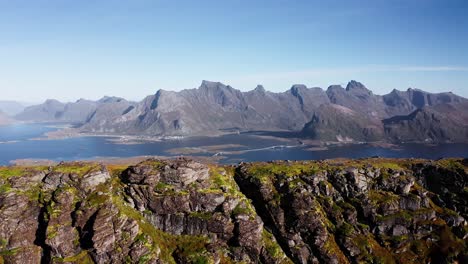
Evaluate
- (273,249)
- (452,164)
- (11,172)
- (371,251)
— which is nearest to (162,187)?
(273,249)

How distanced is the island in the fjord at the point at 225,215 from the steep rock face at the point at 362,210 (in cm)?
38

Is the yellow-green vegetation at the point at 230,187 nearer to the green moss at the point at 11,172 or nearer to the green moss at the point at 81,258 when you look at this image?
the green moss at the point at 81,258

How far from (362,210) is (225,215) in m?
53.2

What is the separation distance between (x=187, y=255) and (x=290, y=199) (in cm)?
4397

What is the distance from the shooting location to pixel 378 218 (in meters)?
144

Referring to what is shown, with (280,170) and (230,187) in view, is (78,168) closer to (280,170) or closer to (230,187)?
(230,187)

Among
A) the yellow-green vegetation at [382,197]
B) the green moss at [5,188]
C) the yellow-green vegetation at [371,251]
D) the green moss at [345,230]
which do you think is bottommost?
the yellow-green vegetation at [371,251]

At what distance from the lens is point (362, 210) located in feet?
481

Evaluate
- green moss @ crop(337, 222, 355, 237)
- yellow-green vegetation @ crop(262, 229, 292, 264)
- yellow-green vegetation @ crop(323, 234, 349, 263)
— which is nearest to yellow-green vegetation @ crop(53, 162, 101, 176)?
yellow-green vegetation @ crop(262, 229, 292, 264)

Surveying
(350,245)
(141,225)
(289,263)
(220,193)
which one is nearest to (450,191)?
(350,245)

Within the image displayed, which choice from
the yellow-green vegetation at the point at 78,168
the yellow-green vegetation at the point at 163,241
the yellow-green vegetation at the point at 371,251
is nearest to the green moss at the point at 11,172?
the yellow-green vegetation at the point at 78,168

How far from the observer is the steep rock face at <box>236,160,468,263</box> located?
13500 cm

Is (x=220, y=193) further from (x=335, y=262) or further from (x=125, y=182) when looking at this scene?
(x=335, y=262)

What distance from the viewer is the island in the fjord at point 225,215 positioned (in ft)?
394
